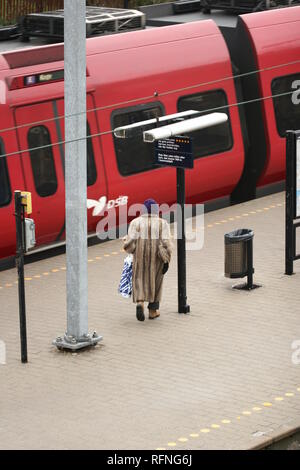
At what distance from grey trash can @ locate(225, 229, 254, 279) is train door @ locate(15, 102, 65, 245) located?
8.37 feet

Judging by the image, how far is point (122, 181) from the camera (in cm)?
1808

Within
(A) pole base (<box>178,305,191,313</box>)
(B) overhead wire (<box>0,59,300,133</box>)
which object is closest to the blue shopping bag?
(A) pole base (<box>178,305,191,313</box>)

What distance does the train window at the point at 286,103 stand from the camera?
20.8 metres

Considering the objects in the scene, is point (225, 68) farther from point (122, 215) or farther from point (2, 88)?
point (2, 88)

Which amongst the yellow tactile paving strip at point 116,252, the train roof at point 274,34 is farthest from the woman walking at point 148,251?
the train roof at point 274,34

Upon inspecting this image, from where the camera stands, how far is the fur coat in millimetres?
14734

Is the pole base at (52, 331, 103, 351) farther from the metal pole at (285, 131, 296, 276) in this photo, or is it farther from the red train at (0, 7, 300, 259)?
the metal pole at (285, 131, 296, 276)

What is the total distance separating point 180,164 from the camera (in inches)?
592

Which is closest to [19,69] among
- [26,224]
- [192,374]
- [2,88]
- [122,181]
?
[2,88]

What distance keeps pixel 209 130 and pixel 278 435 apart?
28.4 ft

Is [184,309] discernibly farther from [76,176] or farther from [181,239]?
[76,176]

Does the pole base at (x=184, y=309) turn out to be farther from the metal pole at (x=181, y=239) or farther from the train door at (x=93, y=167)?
the train door at (x=93, y=167)

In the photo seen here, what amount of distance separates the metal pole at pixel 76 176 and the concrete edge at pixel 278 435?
10.2 feet

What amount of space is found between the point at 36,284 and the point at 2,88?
263 centimetres
